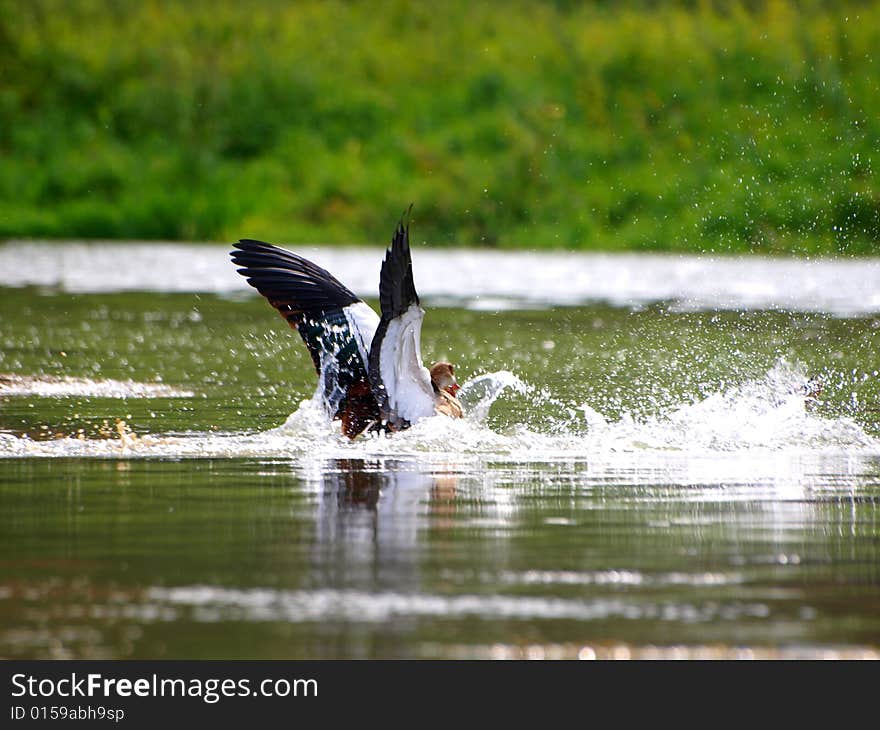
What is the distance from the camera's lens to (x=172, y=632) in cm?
634

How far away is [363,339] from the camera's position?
36.8ft

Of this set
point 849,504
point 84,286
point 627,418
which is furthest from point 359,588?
point 84,286

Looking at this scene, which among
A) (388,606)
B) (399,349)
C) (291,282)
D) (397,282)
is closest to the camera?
(388,606)

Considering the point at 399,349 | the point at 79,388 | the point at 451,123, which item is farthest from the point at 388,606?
the point at 451,123

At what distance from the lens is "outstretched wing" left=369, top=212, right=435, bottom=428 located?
10.1 metres

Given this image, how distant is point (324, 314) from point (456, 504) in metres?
2.89

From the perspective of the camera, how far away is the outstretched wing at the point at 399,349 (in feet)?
33.3

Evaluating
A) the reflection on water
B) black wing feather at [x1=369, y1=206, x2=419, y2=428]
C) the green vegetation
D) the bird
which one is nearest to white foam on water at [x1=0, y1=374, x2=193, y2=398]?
the bird

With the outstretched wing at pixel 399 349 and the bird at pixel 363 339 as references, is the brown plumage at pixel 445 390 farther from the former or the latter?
the outstretched wing at pixel 399 349

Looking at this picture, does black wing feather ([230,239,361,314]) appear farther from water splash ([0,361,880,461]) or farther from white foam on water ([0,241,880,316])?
white foam on water ([0,241,880,316])

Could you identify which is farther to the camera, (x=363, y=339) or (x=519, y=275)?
(x=519, y=275)

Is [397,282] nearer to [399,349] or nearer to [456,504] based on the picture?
[399,349]

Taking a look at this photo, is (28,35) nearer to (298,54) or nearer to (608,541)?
(298,54)

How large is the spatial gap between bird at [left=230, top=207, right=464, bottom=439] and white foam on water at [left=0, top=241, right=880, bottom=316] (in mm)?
10953
